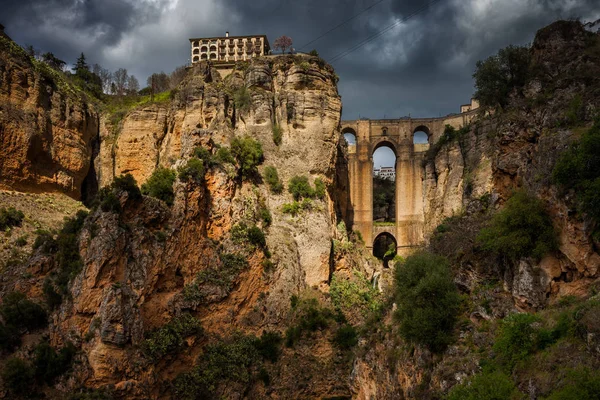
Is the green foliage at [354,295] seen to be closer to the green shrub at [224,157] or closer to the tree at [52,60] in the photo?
the green shrub at [224,157]

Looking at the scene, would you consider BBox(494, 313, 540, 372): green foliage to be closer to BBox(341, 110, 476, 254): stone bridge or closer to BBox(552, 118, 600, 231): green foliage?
BBox(552, 118, 600, 231): green foliage

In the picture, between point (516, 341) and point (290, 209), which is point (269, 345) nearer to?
point (290, 209)

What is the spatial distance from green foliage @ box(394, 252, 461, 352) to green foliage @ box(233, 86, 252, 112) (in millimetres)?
19049

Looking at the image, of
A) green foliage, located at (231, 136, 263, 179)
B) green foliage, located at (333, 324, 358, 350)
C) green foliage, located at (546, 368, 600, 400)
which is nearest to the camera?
green foliage, located at (546, 368, 600, 400)

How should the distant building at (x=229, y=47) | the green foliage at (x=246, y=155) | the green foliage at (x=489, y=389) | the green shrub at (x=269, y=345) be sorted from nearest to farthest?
the green foliage at (x=489, y=389) → the green shrub at (x=269, y=345) → the green foliage at (x=246, y=155) → the distant building at (x=229, y=47)

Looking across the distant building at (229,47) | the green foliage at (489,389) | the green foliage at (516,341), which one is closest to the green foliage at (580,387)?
the green foliage at (489,389)

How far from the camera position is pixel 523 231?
15.1 meters

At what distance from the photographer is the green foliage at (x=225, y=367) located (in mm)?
24688

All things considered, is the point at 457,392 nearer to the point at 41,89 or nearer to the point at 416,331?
the point at 416,331

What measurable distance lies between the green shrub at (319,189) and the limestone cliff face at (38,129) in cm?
1521

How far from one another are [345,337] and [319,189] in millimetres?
9512

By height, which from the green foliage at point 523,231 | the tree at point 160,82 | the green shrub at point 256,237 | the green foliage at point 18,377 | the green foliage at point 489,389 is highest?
the tree at point 160,82

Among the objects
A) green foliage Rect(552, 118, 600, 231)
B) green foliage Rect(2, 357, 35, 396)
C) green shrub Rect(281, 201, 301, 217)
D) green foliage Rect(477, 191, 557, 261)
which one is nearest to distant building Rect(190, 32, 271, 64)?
green shrub Rect(281, 201, 301, 217)

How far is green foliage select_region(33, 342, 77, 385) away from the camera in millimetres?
21297
